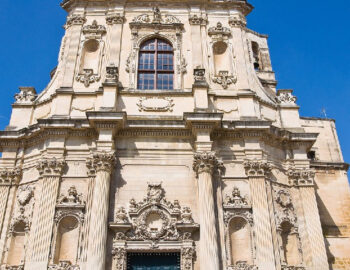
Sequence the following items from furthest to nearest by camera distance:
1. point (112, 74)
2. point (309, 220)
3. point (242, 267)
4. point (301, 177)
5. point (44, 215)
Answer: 1. point (112, 74)
2. point (301, 177)
3. point (309, 220)
4. point (44, 215)
5. point (242, 267)

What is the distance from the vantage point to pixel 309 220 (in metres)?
14.0

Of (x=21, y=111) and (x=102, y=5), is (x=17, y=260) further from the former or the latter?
(x=102, y=5)

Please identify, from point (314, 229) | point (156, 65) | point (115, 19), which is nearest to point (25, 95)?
point (115, 19)

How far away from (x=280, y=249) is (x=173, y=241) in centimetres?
340

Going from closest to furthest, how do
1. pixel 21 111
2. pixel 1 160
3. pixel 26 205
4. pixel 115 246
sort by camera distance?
pixel 115 246
pixel 26 205
pixel 1 160
pixel 21 111

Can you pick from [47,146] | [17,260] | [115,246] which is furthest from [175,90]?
[17,260]

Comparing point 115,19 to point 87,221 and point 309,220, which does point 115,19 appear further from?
point 309,220

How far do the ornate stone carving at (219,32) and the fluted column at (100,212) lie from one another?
6897mm

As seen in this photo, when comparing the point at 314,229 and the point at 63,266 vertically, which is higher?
the point at 314,229

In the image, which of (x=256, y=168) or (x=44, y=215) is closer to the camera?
(x=44, y=215)

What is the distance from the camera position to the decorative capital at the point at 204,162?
13.7 m

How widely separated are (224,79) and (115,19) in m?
5.20

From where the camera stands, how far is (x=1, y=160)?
14.8 meters

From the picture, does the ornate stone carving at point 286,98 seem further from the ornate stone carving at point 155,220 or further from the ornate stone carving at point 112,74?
the ornate stone carving at point 112,74
